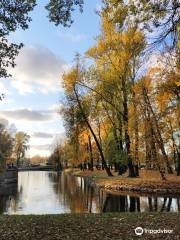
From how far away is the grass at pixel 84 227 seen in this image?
11047 millimetres

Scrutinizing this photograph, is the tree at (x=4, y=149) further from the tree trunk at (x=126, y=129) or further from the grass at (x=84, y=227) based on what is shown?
the grass at (x=84, y=227)

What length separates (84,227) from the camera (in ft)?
40.2

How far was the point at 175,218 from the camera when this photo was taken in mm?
13852

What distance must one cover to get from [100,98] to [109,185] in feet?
31.5

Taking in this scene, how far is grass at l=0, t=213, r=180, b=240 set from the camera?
11.0 m

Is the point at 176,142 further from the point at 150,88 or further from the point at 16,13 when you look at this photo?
the point at 16,13

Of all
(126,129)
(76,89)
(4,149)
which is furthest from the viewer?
(4,149)

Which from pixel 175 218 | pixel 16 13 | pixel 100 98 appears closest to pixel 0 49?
pixel 16 13

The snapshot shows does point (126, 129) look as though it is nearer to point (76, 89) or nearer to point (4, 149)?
point (76, 89)
